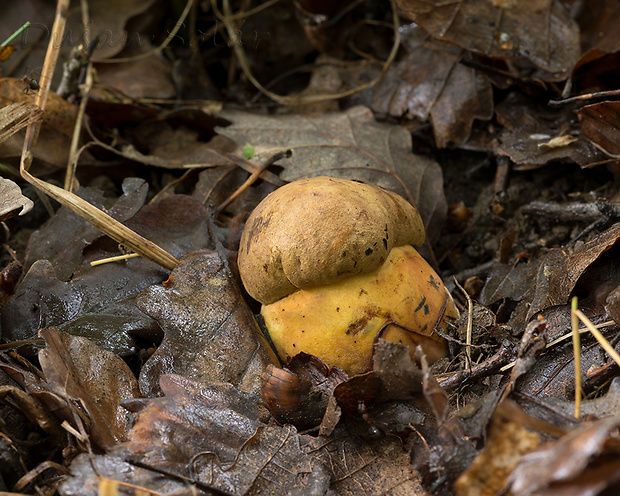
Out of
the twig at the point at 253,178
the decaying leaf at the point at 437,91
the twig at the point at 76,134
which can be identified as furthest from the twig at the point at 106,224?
the decaying leaf at the point at 437,91

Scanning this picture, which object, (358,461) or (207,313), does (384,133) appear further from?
(358,461)

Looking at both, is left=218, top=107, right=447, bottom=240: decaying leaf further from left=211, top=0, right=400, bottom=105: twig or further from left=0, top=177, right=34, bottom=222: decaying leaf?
left=0, top=177, right=34, bottom=222: decaying leaf

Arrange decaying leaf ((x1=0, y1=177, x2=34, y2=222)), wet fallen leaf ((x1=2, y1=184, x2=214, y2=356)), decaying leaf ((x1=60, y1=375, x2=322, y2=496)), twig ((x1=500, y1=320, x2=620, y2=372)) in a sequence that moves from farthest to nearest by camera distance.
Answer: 1. wet fallen leaf ((x1=2, y1=184, x2=214, y2=356))
2. decaying leaf ((x1=0, y1=177, x2=34, y2=222))
3. twig ((x1=500, y1=320, x2=620, y2=372))
4. decaying leaf ((x1=60, y1=375, x2=322, y2=496))

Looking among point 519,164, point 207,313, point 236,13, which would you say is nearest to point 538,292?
point 519,164

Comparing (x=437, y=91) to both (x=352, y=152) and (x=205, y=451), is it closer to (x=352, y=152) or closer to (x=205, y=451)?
(x=352, y=152)

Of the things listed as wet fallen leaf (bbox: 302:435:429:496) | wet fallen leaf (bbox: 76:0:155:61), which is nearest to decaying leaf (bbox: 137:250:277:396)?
wet fallen leaf (bbox: 302:435:429:496)
